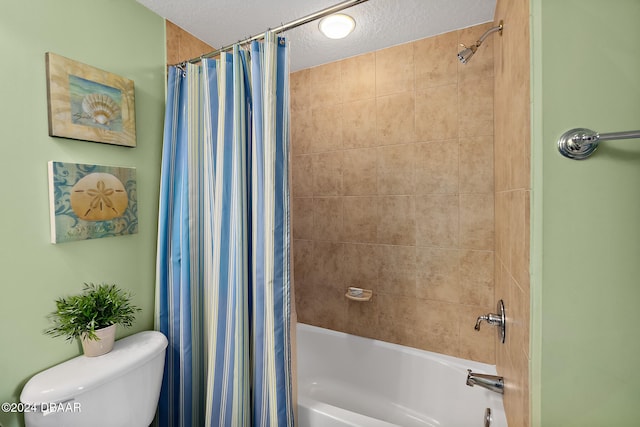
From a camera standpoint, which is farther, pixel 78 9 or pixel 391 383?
pixel 391 383

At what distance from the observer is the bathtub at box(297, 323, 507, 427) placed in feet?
5.20

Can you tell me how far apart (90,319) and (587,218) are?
1595 millimetres

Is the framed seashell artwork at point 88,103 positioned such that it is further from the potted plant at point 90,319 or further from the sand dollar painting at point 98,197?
the potted plant at point 90,319

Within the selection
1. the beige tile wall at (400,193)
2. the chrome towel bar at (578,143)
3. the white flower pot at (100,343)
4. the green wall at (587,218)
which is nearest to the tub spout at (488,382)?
the beige tile wall at (400,193)

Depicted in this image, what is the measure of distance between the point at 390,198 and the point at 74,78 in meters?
1.64

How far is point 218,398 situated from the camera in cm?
125

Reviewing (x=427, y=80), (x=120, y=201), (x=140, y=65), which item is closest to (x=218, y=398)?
(x=120, y=201)

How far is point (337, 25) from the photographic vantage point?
1.54 meters

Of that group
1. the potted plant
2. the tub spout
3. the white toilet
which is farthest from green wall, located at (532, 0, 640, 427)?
the potted plant

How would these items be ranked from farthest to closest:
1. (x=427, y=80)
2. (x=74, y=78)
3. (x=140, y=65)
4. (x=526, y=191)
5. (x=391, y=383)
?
(x=391, y=383), (x=427, y=80), (x=140, y=65), (x=74, y=78), (x=526, y=191)

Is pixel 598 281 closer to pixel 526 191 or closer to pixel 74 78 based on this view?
pixel 526 191

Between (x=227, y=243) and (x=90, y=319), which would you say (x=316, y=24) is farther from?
(x=90, y=319)

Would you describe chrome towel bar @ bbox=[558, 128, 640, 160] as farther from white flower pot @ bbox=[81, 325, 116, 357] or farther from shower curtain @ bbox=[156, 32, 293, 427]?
white flower pot @ bbox=[81, 325, 116, 357]

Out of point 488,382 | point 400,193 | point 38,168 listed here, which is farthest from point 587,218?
point 38,168
